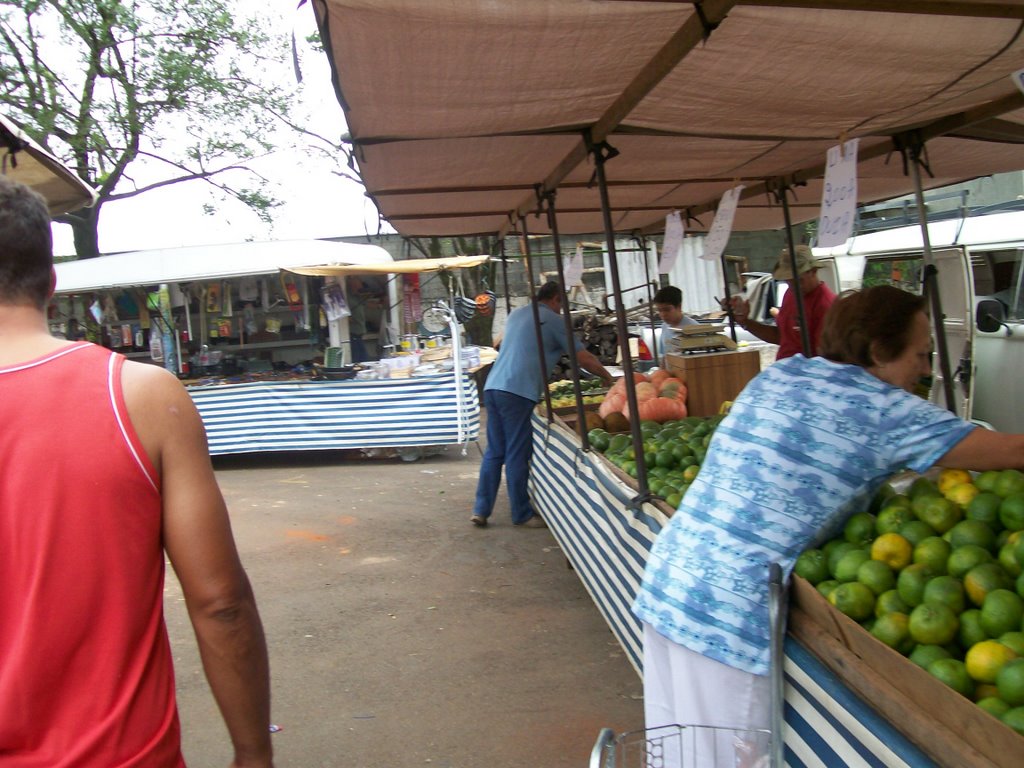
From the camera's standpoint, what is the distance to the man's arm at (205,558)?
4.87 feet

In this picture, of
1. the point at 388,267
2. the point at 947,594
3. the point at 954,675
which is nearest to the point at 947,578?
the point at 947,594

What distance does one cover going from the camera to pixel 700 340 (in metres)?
6.23

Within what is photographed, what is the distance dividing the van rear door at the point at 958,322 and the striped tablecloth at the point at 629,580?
333cm

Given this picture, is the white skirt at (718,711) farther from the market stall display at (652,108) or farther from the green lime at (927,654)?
the green lime at (927,654)

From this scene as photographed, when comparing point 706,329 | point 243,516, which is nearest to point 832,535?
point 706,329

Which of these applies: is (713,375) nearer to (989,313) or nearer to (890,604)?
(989,313)

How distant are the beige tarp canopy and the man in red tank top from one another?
3.80 ft

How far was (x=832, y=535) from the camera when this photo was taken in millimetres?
2379

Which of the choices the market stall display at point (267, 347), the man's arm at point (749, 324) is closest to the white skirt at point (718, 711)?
the man's arm at point (749, 324)

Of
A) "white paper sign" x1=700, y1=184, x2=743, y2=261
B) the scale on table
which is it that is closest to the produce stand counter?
"white paper sign" x1=700, y1=184, x2=743, y2=261

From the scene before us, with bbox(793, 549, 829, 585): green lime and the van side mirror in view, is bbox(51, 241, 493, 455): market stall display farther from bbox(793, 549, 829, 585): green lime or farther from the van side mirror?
bbox(793, 549, 829, 585): green lime

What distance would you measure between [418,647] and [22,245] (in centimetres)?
375

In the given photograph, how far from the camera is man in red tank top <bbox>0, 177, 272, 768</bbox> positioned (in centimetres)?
140

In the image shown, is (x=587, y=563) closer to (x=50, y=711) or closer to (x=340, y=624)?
(x=340, y=624)
